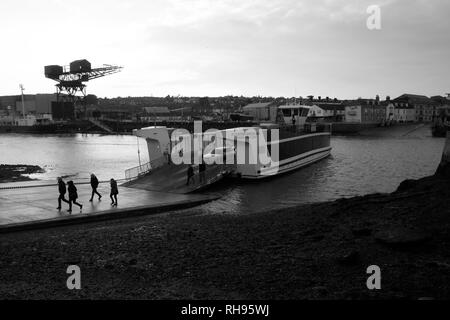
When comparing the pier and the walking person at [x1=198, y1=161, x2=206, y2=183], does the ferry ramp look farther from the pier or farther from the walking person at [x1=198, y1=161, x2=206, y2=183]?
the pier

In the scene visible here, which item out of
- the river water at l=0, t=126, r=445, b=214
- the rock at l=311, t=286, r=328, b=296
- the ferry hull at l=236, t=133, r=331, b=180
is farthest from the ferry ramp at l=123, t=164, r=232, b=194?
the rock at l=311, t=286, r=328, b=296

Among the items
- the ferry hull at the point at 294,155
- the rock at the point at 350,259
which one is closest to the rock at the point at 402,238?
the rock at the point at 350,259

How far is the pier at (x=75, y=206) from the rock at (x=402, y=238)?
9.54 meters

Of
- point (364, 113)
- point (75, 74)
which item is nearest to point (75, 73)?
point (75, 74)

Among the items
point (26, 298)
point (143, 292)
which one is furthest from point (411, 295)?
point (26, 298)

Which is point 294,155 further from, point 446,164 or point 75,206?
point 75,206

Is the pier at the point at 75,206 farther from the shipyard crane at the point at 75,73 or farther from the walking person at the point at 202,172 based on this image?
the shipyard crane at the point at 75,73

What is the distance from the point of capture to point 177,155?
2631 cm

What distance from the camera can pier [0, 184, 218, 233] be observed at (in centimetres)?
1423

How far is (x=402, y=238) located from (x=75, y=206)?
12.1 metres

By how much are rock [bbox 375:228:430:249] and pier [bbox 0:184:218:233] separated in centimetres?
954

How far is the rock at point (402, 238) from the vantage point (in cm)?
877

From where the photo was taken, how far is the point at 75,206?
16.6 meters
